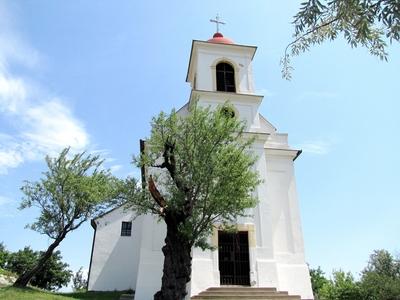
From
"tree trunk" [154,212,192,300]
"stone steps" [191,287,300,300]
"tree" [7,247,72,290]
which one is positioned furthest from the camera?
"tree" [7,247,72,290]

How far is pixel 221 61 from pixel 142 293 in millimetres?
15259

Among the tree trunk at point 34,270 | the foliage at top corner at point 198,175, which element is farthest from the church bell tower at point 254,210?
the tree trunk at point 34,270

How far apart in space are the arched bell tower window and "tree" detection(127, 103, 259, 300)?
883 centimetres

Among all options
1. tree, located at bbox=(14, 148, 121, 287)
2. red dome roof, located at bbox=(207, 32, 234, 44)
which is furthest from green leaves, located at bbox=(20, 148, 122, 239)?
red dome roof, located at bbox=(207, 32, 234, 44)

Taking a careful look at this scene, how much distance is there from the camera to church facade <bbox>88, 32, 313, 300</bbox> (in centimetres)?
1792

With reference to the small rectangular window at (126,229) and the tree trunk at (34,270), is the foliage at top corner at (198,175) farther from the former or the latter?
the small rectangular window at (126,229)

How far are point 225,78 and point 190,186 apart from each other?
12.1m

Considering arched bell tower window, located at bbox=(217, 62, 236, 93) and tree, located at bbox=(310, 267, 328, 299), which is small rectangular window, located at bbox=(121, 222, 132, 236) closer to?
arched bell tower window, located at bbox=(217, 62, 236, 93)

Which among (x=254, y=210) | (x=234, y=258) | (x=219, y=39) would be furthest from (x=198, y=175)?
(x=219, y=39)

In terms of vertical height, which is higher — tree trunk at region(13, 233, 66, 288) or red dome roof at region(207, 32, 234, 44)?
red dome roof at region(207, 32, 234, 44)

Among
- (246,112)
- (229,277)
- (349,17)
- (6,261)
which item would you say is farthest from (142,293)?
(6,261)

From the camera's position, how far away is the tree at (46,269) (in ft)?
122

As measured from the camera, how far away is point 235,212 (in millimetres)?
13867

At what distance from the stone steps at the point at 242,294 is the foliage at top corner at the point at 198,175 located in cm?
358
